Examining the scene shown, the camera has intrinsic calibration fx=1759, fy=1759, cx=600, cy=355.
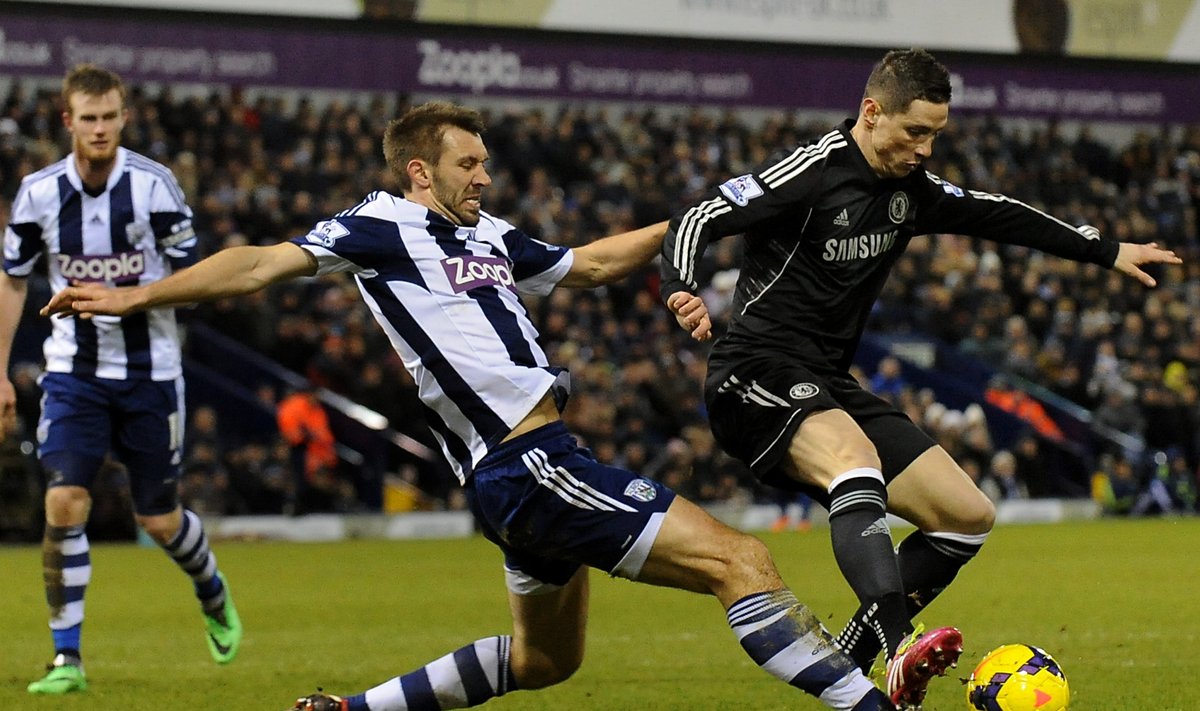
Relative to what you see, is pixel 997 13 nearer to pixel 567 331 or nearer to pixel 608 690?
pixel 567 331

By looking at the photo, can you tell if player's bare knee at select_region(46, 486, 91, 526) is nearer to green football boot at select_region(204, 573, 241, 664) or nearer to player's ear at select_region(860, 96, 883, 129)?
green football boot at select_region(204, 573, 241, 664)

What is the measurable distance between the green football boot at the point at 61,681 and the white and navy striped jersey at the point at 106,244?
1.34 metres

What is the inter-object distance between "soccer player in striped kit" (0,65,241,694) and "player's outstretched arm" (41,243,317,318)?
2.79 m

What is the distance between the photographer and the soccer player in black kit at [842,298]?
19.9ft

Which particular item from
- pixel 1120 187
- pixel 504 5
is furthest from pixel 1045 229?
pixel 1120 187

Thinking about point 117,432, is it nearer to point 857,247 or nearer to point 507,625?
point 507,625

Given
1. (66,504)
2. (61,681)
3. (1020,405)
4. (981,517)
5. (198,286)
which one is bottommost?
(1020,405)

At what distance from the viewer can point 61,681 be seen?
297 inches

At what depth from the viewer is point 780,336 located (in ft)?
21.1

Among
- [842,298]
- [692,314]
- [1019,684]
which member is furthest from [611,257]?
[1019,684]

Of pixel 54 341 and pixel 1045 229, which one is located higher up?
pixel 1045 229

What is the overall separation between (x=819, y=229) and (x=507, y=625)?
468 cm

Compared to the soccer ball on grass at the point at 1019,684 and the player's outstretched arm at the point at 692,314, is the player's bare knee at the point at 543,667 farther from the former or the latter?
the soccer ball on grass at the point at 1019,684

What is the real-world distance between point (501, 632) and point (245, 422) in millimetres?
10084
